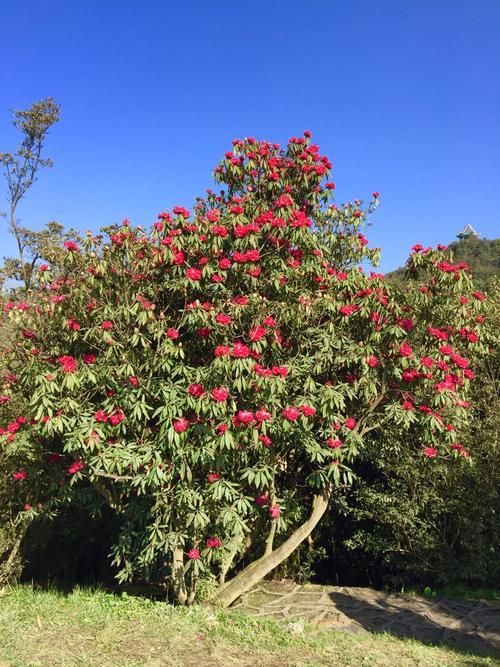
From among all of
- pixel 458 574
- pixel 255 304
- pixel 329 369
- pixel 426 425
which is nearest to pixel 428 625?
pixel 458 574

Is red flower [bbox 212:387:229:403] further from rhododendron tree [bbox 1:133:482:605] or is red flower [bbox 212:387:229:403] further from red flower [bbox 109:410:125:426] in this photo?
red flower [bbox 109:410:125:426]

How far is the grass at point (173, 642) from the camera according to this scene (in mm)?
3553

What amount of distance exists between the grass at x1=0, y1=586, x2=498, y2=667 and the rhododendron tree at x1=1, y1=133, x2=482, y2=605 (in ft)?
1.46

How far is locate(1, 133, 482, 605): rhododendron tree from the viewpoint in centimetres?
405

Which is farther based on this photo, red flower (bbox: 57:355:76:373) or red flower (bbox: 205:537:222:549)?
red flower (bbox: 205:537:222:549)

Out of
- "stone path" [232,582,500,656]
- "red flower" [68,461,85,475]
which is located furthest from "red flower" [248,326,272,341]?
"stone path" [232,582,500,656]

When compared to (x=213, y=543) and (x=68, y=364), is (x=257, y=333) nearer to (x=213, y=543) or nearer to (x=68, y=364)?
(x=68, y=364)

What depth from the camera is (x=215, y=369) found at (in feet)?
13.0

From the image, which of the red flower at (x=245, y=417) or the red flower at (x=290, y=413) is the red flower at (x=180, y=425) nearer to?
the red flower at (x=245, y=417)

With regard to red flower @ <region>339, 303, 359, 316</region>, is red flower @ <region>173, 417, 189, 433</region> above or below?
below

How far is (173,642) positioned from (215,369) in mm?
2045

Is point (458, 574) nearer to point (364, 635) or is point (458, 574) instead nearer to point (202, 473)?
point (364, 635)

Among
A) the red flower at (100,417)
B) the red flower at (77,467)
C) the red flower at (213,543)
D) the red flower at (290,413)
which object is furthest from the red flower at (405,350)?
the red flower at (77,467)

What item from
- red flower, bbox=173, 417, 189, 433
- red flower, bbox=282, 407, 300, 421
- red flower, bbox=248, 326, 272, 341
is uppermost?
red flower, bbox=248, 326, 272, 341
